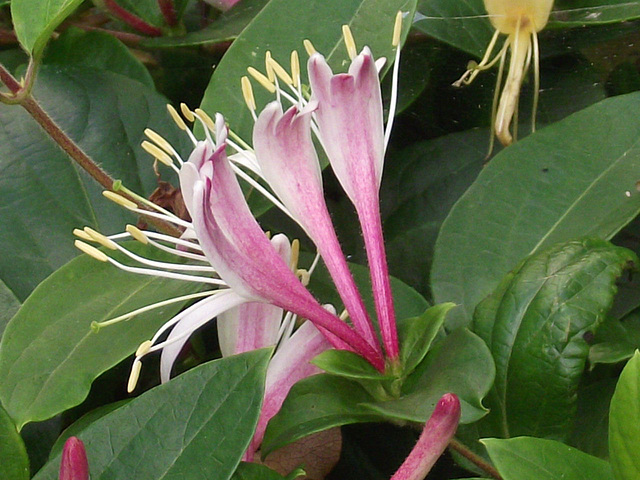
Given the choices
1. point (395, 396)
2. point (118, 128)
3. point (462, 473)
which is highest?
point (118, 128)

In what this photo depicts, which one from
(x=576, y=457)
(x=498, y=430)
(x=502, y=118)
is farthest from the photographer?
(x=502, y=118)

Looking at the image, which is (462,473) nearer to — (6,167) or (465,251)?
(465,251)

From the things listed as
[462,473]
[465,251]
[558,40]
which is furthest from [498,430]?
[558,40]

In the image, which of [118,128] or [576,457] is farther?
[118,128]

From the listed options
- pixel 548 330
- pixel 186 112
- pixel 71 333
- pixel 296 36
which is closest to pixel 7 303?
pixel 71 333

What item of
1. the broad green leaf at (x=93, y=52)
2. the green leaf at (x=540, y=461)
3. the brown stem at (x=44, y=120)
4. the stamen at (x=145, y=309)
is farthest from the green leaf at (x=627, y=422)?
the broad green leaf at (x=93, y=52)

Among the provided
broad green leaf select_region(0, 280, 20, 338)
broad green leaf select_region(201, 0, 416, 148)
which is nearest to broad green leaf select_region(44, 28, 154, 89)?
A: broad green leaf select_region(201, 0, 416, 148)

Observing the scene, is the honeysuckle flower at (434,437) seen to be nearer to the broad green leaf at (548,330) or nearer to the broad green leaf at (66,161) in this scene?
the broad green leaf at (548,330)

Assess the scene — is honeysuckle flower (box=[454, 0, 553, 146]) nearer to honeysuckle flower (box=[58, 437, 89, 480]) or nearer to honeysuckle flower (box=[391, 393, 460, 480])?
honeysuckle flower (box=[391, 393, 460, 480])
